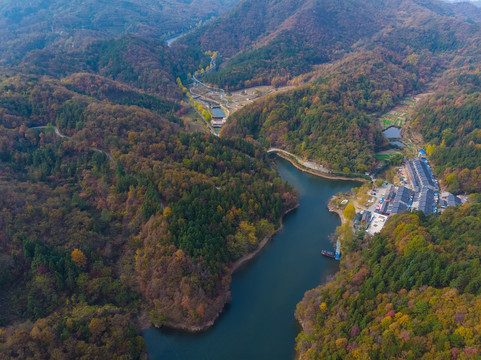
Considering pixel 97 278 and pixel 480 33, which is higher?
pixel 480 33

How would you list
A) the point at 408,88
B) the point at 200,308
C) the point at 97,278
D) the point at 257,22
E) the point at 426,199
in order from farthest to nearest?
the point at 257,22 → the point at 408,88 → the point at 426,199 → the point at 97,278 → the point at 200,308

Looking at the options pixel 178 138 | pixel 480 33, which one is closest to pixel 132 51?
pixel 178 138

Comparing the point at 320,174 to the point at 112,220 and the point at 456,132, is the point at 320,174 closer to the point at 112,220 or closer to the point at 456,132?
the point at 456,132

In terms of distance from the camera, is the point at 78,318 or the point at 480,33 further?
the point at 480,33

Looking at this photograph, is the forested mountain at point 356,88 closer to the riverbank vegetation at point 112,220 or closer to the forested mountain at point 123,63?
the riverbank vegetation at point 112,220

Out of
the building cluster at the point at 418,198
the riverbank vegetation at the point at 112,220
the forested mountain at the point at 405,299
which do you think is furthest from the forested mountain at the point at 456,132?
the riverbank vegetation at the point at 112,220

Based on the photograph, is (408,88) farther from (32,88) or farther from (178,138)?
(32,88)
